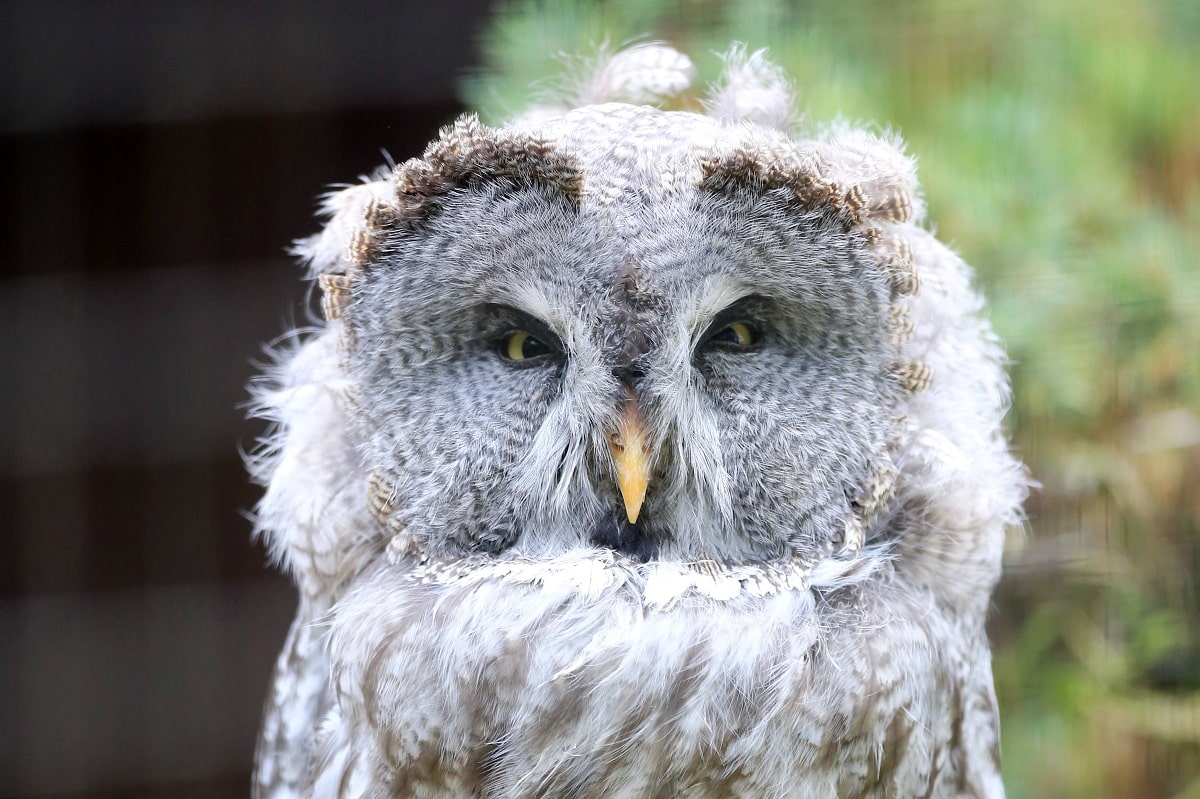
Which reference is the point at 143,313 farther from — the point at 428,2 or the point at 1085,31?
the point at 1085,31

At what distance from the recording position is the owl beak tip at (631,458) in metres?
0.80

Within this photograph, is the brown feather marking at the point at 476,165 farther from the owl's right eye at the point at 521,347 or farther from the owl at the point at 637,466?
the owl's right eye at the point at 521,347

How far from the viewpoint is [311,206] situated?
201 cm

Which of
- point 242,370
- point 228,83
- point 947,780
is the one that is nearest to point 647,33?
point 947,780

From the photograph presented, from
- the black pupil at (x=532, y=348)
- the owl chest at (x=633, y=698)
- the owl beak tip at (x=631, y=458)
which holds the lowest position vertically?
the owl chest at (x=633, y=698)

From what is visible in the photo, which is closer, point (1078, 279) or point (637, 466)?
point (637, 466)

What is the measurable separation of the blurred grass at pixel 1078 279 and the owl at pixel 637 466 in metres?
0.44

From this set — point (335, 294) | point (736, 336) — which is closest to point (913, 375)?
point (736, 336)

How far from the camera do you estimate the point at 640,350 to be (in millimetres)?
781

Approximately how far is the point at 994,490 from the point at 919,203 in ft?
0.95

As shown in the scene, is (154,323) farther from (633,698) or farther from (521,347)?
(633,698)

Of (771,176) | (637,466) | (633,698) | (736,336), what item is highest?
(771,176)

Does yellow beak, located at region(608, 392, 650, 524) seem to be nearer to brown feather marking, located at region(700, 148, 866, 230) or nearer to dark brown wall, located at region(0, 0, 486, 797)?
brown feather marking, located at region(700, 148, 866, 230)

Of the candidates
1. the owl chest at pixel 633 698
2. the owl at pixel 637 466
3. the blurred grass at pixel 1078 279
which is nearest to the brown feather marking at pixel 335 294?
the owl at pixel 637 466
